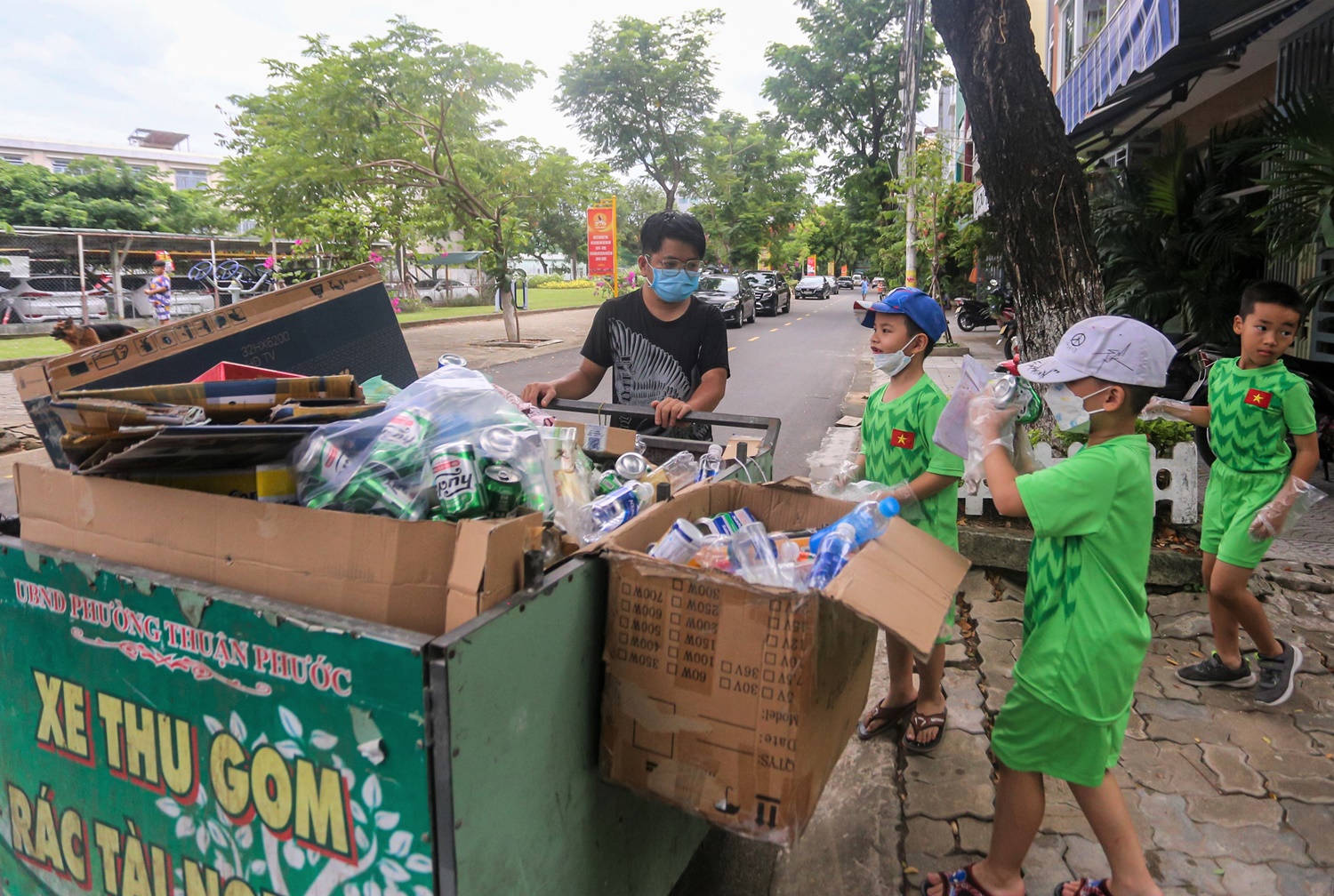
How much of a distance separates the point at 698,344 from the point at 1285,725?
258 centimetres

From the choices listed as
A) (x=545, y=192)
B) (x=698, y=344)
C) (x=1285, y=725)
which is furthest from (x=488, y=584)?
(x=545, y=192)

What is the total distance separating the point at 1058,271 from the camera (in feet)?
16.9

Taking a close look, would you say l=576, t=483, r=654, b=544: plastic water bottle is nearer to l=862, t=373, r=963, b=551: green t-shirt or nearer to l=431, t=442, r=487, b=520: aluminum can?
l=431, t=442, r=487, b=520: aluminum can

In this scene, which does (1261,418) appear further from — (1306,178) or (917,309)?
(1306,178)

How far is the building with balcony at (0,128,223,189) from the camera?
5678 cm

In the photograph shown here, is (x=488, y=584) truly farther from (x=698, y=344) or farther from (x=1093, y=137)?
(x=1093, y=137)

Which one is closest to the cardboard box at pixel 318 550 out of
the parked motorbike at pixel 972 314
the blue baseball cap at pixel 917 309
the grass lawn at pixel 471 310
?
the blue baseball cap at pixel 917 309

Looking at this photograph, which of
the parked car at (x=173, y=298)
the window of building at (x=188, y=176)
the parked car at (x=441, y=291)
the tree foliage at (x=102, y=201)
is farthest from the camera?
the window of building at (x=188, y=176)

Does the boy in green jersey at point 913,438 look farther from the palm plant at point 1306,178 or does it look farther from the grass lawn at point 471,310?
the grass lawn at point 471,310

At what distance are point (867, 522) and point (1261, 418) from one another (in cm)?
215

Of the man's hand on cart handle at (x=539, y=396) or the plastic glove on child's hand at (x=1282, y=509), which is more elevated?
the man's hand on cart handle at (x=539, y=396)

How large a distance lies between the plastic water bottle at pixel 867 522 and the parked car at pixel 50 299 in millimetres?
22664

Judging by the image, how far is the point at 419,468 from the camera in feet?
5.60

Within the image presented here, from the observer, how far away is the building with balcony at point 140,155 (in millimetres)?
56781
